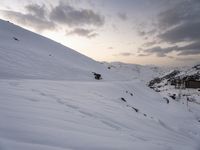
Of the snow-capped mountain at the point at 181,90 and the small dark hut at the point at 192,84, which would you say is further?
the small dark hut at the point at 192,84

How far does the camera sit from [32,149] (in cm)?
260

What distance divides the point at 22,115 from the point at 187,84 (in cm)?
9505

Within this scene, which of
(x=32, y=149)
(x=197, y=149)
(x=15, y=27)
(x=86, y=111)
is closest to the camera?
(x=32, y=149)

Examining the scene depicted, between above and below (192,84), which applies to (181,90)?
below

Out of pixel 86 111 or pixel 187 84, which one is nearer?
pixel 86 111

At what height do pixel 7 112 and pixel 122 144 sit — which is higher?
pixel 7 112

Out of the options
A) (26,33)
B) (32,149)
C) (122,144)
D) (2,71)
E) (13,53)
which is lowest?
(122,144)

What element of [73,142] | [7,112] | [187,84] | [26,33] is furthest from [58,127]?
[187,84]

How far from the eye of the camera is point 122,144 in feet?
12.7

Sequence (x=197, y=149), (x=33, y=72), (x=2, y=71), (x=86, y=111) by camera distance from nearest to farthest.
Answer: (x=86, y=111)
(x=197, y=149)
(x=2, y=71)
(x=33, y=72)

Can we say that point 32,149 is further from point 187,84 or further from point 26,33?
point 187,84

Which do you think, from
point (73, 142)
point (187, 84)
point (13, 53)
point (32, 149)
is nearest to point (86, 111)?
point (73, 142)

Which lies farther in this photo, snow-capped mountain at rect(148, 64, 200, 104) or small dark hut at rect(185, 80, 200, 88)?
small dark hut at rect(185, 80, 200, 88)

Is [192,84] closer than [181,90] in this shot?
No
